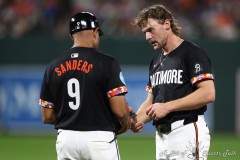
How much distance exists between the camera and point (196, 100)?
17.7 ft

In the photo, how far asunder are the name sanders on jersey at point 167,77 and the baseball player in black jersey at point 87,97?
1.80 ft

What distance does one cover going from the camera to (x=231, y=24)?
15.9 meters

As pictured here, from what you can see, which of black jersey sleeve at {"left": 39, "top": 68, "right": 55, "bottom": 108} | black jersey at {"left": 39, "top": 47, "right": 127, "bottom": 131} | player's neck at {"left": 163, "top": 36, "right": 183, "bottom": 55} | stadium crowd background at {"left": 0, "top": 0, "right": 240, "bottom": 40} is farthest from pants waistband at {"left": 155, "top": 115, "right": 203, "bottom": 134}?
stadium crowd background at {"left": 0, "top": 0, "right": 240, "bottom": 40}

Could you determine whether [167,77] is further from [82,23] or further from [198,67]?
[82,23]

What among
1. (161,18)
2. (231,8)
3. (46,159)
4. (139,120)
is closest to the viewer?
(161,18)

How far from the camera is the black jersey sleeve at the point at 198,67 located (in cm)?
549

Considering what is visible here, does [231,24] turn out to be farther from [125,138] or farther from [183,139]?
[183,139]

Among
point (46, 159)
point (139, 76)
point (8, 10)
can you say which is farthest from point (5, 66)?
point (46, 159)

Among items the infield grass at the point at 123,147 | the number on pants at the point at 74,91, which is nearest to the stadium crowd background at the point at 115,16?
the infield grass at the point at 123,147

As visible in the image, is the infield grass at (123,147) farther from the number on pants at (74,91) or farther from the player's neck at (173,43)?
the number on pants at (74,91)

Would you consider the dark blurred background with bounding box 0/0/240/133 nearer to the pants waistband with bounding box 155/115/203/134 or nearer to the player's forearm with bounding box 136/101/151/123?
the player's forearm with bounding box 136/101/151/123

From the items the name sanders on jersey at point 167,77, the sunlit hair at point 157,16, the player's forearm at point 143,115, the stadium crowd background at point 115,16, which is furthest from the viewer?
the stadium crowd background at point 115,16

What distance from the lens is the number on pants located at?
5.34 meters

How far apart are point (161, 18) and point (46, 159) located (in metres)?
6.04
